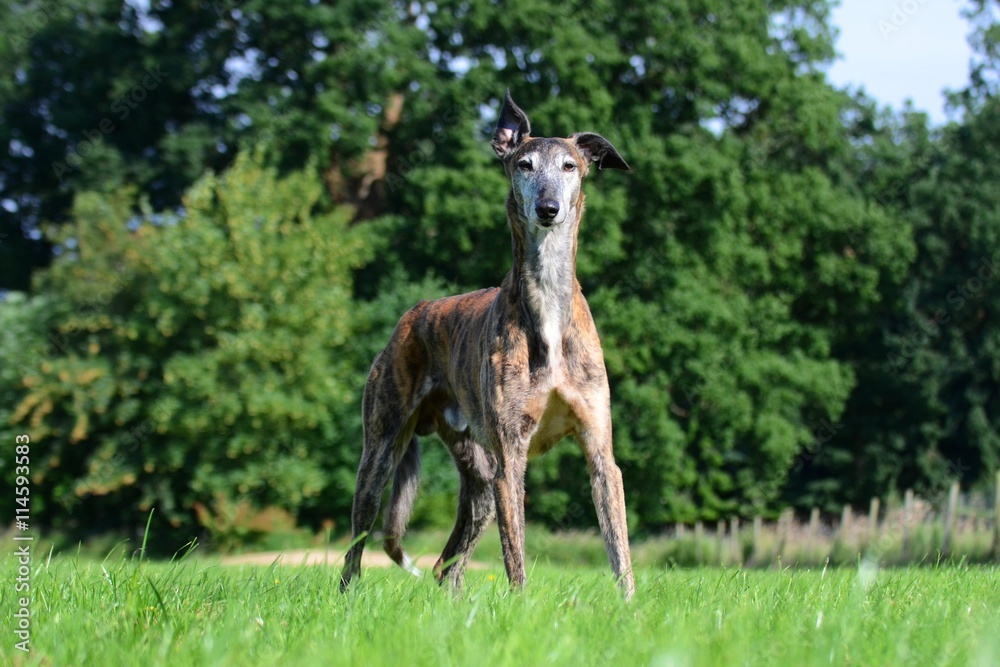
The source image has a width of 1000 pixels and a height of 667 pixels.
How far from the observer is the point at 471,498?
6148mm

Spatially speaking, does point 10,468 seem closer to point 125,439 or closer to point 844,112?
point 125,439

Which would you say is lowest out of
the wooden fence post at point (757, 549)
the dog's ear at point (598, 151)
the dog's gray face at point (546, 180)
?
the wooden fence post at point (757, 549)

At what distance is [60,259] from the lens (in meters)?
23.8

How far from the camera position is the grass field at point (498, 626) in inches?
104

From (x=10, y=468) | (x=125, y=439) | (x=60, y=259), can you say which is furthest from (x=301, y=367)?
(x=10, y=468)

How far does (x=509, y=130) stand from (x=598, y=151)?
546 mm

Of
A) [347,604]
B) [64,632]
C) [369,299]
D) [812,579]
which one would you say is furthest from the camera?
[369,299]

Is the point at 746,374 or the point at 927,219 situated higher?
the point at 927,219

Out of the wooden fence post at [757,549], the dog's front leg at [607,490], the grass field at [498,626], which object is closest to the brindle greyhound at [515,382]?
the dog's front leg at [607,490]

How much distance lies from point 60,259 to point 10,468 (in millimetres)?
5490

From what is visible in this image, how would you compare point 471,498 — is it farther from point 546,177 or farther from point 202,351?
point 202,351

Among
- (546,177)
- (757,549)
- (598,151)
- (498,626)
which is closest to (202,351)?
(757,549)

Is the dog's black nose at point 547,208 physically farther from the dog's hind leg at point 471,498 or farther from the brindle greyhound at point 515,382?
the dog's hind leg at point 471,498

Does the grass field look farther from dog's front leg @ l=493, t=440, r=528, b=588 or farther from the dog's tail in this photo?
the dog's tail
